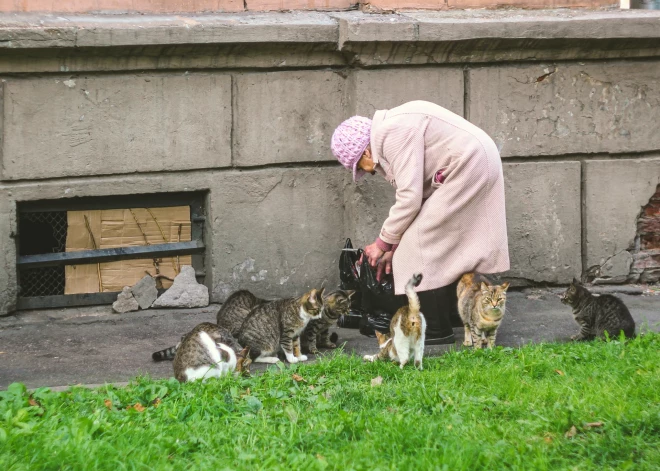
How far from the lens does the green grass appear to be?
3832 mm

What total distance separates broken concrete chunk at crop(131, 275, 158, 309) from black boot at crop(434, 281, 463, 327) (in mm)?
2231

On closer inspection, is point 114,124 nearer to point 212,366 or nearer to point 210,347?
point 210,347

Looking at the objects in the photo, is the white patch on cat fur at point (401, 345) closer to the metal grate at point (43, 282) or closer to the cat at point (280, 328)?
the cat at point (280, 328)

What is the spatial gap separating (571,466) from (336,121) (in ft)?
12.8

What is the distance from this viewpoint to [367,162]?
603 cm

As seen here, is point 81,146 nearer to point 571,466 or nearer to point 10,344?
point 10,344

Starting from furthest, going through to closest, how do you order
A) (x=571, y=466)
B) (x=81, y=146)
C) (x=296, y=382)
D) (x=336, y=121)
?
(x=336, y=121)
(x=81, y=146)
(x=296, y=382)
(x=571, y=466)

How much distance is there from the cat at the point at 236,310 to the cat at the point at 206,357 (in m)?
0.78

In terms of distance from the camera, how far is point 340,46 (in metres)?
6.84

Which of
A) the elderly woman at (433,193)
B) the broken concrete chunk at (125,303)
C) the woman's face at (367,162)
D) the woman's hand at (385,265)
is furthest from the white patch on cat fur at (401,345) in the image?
the broken concrete chunk at (125,303)

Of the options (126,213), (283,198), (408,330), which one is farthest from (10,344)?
(408,330)

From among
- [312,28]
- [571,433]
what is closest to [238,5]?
[312,28]

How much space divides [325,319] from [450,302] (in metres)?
0.99

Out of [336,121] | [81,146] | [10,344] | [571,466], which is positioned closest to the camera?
[571,466]
